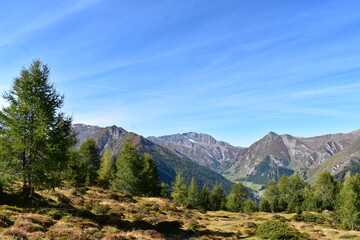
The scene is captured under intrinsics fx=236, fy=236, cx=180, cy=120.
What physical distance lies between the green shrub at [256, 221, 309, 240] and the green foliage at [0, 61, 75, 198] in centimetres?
2332

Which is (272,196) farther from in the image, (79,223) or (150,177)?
(79,223)

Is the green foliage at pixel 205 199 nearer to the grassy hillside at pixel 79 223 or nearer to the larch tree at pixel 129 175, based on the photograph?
the larch tree at pixel 129 175

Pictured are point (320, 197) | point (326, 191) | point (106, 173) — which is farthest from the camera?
point (320, 197)

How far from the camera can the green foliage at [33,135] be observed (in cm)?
2248

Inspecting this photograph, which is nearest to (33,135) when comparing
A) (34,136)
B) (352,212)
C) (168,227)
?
(34,136)

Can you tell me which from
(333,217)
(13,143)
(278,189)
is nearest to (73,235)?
(13,143)

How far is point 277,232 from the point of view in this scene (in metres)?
25.7

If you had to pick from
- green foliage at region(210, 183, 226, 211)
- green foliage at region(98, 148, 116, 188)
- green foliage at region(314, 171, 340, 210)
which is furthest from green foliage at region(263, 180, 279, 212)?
green foliage at region(98, 148, 116, 188)

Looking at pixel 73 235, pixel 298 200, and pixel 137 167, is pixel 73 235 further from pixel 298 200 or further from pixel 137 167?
pixel 298 200

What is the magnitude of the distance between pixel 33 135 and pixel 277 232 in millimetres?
27168

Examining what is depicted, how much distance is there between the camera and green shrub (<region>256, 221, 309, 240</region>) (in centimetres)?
2522

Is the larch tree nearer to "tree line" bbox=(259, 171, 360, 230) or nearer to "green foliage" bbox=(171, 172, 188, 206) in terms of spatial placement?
"green foliage" bbox=(171, 172, 188, 206)

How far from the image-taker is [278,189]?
98.6 m

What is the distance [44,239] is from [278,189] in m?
99.8
